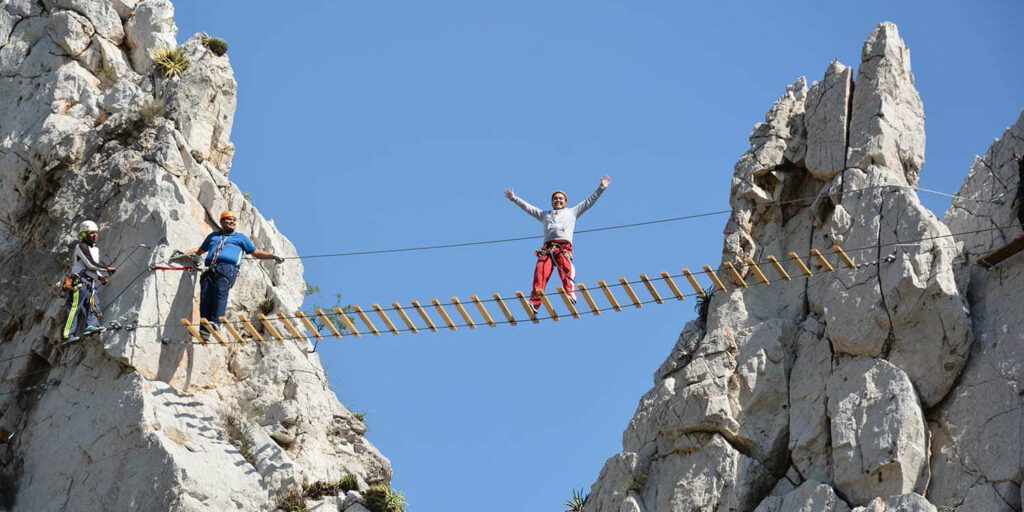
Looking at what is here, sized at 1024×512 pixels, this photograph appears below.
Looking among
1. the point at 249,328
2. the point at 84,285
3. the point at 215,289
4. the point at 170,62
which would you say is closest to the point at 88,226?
the point at 84,285

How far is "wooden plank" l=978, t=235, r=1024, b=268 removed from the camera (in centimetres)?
2712

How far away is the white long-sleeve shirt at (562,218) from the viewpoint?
92.5 ft

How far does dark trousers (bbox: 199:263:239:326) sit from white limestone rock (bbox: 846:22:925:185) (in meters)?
12.8

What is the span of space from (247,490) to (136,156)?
27.7ft

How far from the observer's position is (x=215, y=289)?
28500 mm

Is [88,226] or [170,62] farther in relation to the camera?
[170,62]

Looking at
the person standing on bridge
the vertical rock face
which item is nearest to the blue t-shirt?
the vertical rock face

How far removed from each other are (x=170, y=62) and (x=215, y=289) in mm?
7583

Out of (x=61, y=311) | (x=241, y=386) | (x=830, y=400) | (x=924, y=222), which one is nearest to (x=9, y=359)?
(x=61, y=311)

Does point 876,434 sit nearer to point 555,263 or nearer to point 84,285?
point 555,263

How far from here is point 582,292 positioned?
81.4 ft

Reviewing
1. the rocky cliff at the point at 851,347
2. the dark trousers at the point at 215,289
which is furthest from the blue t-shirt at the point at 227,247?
the rocky cliff at the point at 851,347

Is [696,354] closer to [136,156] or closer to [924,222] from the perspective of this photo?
[924,222]

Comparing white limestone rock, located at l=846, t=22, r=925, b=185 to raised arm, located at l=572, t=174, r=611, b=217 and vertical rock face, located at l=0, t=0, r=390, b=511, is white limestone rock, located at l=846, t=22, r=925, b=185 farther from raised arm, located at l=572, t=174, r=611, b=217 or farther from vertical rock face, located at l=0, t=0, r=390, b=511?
vertical rock face, located at l=0, t=0, r=390, b=511
